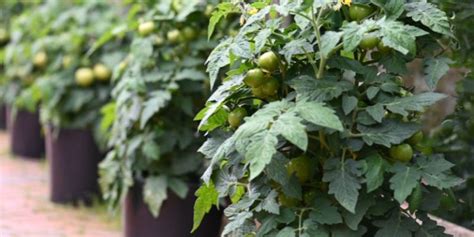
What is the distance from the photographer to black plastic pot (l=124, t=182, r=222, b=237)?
449cm

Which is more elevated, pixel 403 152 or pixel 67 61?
pixel 403 152

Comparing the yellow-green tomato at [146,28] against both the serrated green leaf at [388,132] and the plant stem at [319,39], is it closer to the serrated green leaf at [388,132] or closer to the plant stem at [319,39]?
the plant stem at [319,39]

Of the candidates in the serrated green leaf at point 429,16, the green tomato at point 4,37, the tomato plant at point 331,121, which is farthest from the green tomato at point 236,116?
the green tomato at point 4,37

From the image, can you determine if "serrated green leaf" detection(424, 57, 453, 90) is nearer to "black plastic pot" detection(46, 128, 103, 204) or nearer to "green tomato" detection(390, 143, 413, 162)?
"green tomato" detection(390, 143, 413, 162)

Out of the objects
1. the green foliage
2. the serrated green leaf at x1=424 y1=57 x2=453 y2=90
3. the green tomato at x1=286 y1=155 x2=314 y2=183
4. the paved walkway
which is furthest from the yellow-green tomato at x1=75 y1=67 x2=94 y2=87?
the serrated green leaf at x1=424 y1=57 x2=453 y2=90

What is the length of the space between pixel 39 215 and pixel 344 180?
142 inches

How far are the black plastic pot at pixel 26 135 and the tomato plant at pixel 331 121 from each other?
511 centimetres

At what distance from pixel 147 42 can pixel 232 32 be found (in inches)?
16.7

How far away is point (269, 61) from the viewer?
110 inches

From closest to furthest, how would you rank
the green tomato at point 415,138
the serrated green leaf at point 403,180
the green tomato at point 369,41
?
the serrated green leaf at point 403,180 → the green tomato at point 369,41 → the green tomato at point 415,138

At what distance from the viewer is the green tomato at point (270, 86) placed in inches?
111

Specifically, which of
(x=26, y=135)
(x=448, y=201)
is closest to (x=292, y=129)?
(x=448, y=201)

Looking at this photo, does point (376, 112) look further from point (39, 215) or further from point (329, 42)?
point (39, 215)

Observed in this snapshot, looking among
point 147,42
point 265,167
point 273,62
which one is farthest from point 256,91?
point 147,42
